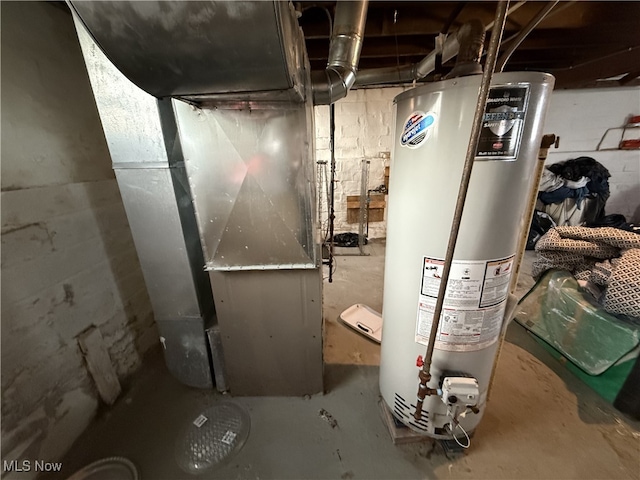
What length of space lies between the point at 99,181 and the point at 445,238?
1713 millimetres

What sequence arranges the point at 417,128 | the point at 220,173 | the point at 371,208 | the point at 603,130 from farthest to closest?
1. the point at 371,208
2. the point at 603,130
3. the point at 220,173
4. the point at 417,128

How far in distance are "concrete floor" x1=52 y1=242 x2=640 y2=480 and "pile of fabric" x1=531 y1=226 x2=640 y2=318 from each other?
0.57 metres

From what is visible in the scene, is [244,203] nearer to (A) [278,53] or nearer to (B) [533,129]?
(A) [278,53]

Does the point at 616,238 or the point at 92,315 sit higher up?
the point at 616,238

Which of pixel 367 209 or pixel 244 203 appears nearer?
pixel 244 203

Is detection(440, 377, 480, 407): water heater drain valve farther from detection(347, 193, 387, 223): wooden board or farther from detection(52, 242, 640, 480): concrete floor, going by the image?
detection(347, 193, 387, 223): wooden board

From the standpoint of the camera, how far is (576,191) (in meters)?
3.17

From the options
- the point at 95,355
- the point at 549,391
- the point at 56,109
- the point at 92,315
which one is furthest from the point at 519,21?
the point at 95,355

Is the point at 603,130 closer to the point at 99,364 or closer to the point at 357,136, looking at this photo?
the point at 357,136

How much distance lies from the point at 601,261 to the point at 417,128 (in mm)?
1538

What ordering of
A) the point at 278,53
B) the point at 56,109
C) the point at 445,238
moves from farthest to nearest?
the point at 56,109, the point at 445,238, the point at 278,53

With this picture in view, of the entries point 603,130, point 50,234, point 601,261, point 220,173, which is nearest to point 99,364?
point 50,234

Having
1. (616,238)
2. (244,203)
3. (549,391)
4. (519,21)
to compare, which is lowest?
(549,391)

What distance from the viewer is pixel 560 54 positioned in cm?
238
